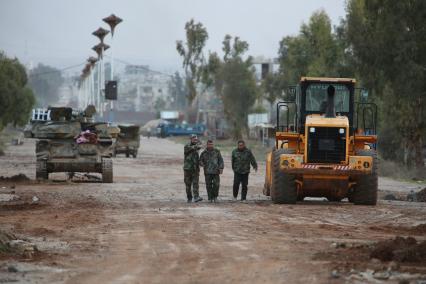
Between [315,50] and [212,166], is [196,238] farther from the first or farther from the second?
[315,50]

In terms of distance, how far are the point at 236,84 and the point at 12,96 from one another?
109 ft

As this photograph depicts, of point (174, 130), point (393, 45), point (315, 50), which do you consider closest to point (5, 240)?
point (393, 45)

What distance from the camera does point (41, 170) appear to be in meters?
33.4

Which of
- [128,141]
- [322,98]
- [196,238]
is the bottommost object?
[196,238]

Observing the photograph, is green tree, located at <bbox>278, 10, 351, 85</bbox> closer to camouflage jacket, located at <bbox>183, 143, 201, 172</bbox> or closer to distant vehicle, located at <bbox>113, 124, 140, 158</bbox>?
distant vehicle, located at <bbox>113, 124, 140, 158</bbox>

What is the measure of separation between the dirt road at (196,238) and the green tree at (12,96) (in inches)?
1682

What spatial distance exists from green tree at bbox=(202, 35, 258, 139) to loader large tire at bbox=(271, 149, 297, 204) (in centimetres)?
7355

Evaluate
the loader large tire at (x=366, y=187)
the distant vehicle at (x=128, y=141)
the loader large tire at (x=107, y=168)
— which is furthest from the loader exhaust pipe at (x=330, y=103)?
the distant vehicle at (x=128, y=141)

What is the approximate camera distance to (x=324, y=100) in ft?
80.3

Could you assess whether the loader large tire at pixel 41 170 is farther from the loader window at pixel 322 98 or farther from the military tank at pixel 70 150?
the loader window at pixel 322 98

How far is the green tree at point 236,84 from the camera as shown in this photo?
99875 mm

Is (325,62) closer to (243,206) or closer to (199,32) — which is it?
(243,206)

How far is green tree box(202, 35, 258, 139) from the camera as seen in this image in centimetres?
9988

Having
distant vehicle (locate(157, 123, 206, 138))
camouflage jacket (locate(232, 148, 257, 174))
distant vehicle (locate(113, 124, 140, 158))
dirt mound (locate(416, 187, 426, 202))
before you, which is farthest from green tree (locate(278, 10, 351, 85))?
distant vehicle (locate(157, 123, 206, 138))
